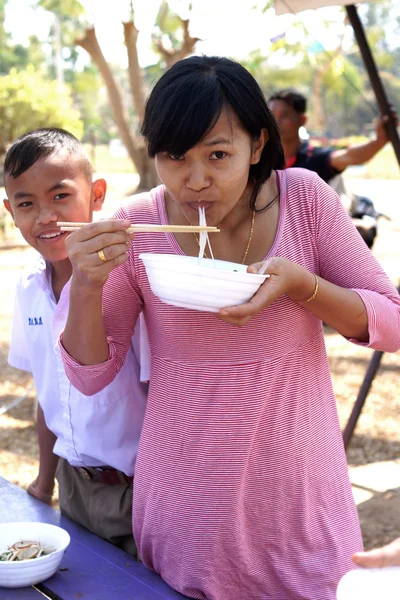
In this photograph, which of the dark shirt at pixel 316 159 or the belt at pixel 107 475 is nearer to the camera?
the belt at pixel 107 475

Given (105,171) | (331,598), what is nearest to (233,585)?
(331,598)

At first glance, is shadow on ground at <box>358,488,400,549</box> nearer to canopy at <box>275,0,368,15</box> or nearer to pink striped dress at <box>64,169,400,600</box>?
pink striped dress at <box>64,169,400,600</box>

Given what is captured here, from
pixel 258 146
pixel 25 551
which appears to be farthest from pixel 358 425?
pixel 258 146

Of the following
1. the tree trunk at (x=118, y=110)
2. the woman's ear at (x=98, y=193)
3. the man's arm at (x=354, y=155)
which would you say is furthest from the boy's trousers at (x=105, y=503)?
the tree trunk at (x=118, y=110)

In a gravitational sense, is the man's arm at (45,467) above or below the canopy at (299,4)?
below

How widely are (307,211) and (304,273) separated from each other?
23 cm

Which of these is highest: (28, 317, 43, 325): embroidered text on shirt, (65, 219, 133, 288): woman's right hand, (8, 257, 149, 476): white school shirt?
(65, 219, 133, 288): woman's right hand

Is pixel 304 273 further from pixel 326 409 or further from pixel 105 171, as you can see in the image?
pixel 105 171

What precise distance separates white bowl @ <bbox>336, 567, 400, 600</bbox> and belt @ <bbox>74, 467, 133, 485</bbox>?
1.06 metres

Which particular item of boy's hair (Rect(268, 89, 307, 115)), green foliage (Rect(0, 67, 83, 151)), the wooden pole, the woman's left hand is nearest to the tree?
green foliage (Rect(0, 67, 83, 151))

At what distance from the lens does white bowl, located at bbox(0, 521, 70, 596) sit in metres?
1.74

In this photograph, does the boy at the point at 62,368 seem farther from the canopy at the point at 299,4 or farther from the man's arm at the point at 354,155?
the man's arm at the point at 354,155

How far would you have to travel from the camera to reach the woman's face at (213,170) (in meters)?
1.54

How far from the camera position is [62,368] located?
85.6 inches
